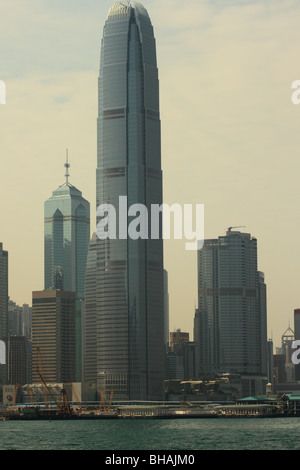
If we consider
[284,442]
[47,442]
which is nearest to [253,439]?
[284,442]

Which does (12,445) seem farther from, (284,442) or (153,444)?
(284,442)

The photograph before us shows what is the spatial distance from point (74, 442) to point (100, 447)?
667 inches
